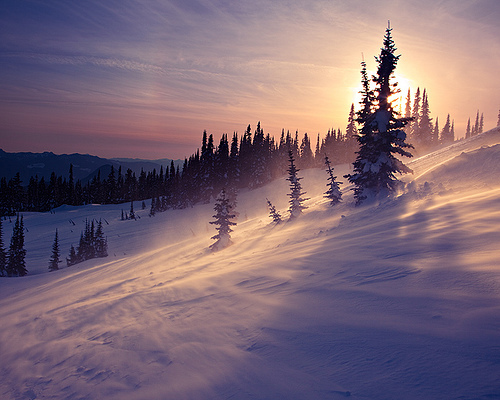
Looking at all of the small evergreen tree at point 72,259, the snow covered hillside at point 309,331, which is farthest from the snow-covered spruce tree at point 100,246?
the snow covered hillside at point 309,331

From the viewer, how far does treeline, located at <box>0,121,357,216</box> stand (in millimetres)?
64500

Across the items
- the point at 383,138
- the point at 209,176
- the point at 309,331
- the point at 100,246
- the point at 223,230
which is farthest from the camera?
the point at 209,176

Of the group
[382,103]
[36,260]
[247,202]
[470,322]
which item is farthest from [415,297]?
[36,260]

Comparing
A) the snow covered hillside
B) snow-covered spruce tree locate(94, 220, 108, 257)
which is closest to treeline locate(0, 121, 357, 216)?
snow-covered spruce tree locate(94, 220, 108, 257)

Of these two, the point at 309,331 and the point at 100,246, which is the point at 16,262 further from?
the point at 309,331

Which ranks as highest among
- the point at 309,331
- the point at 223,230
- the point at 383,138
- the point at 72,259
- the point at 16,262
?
the point at 383,138

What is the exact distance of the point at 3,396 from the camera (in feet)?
14.0

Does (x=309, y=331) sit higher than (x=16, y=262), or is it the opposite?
(x=309, y=331)

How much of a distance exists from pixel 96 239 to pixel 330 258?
4502 centimetres

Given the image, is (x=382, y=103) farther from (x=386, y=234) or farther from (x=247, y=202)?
(x=247, y=202)

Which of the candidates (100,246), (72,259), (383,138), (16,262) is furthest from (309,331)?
(16,262)

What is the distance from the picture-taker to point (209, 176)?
207 feet

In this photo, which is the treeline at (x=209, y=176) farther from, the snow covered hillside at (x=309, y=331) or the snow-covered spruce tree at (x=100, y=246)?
the snow covered hillside at (x=309, y=331)

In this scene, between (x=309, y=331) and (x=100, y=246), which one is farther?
(x=100, y=246)
